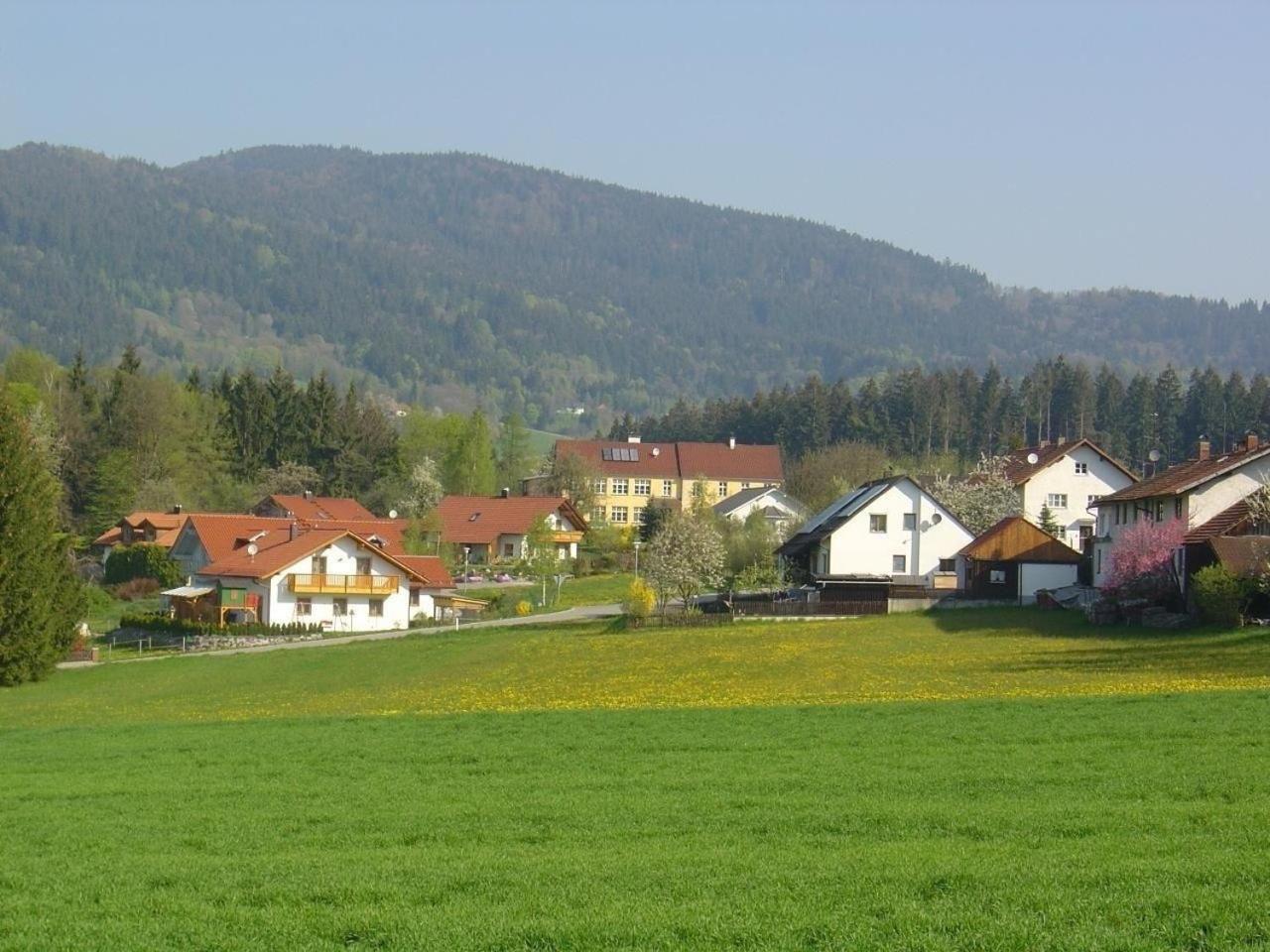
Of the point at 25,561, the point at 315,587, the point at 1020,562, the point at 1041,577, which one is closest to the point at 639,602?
the point at 1020,562

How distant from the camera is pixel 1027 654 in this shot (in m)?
42.9

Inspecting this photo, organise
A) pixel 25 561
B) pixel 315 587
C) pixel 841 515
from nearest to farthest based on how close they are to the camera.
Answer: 1. pixel 25 561
2. pixel 315 587
3. pixel 841 515

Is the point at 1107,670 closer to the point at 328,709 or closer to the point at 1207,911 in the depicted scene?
the point at 328,709

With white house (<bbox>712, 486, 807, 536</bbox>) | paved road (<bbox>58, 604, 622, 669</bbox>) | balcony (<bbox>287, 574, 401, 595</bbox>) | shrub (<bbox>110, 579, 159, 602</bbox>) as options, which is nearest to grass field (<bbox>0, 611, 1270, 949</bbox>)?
paved road (<bbox>58, 604, 622, 669</bbox>)

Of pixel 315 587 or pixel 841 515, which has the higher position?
pixel 841 515

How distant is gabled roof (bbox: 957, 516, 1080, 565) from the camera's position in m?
65.9

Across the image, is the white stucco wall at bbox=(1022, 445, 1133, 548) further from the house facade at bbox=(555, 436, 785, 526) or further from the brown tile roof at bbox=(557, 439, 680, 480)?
the brown tile roof at bbox=(557, 439, 680, 480)

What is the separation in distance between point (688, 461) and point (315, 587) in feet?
268

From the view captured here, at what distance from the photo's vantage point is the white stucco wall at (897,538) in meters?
73.1

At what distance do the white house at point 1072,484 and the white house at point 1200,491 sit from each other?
878 inches

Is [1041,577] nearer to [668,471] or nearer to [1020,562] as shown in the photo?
[1020,562]

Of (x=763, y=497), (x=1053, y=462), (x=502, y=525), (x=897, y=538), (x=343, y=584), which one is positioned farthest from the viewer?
(x=763, y=497)

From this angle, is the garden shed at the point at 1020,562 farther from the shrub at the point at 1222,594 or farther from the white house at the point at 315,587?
the white house at the point at 315,587

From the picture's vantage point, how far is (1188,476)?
2323 inches
